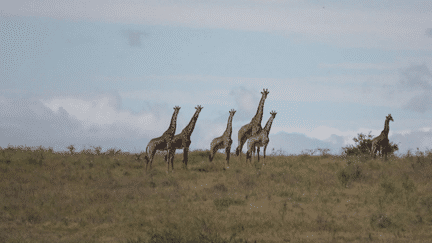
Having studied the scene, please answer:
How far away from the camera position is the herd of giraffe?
23719 millimetres

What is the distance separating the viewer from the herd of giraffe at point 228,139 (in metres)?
23.7

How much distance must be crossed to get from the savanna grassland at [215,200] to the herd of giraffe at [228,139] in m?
0.91

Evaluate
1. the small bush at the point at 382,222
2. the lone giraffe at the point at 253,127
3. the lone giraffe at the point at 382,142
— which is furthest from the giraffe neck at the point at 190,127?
the small bush at the point at 382,222

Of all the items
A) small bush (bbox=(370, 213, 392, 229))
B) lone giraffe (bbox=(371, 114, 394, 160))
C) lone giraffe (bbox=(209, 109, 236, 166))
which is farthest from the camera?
lone giraffe (bbox=(371, 114, 394, 160))

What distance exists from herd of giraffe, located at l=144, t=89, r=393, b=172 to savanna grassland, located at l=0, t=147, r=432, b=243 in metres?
0.91

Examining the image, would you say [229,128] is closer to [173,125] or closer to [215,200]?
[173,125]

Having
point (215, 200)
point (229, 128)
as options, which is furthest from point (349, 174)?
point (215, 200)

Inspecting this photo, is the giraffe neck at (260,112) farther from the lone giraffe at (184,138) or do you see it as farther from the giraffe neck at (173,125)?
the giraffe neck at (173,125)

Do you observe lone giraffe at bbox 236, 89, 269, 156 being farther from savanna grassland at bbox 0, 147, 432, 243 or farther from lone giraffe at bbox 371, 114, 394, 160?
lone giraffe at bbox 371, 114, 394, 160

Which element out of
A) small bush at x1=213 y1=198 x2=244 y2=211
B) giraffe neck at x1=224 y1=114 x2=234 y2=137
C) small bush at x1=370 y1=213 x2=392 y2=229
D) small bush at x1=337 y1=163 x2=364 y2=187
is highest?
giraffe neck at x1=224 y1=114 x2=234 y2=137

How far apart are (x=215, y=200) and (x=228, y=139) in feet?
23.1

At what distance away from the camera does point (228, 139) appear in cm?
2455

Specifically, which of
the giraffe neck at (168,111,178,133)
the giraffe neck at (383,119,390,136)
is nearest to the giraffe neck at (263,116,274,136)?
the giraffe neck at (168,111,178,133)

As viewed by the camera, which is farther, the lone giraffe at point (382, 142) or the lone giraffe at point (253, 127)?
the lone giraffe at point (382, 142)
